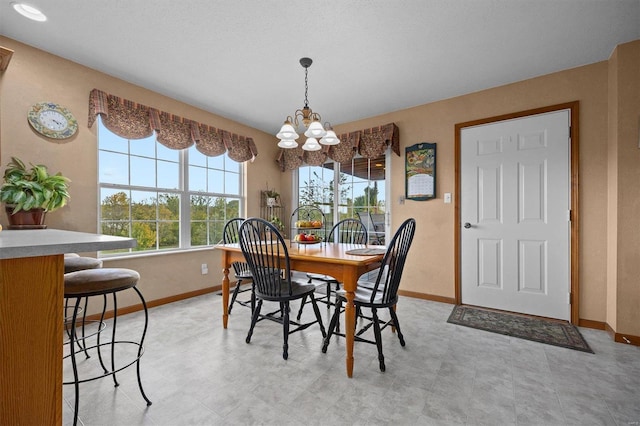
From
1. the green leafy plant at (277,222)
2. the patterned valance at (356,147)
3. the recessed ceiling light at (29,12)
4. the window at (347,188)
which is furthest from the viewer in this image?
the green leafy plant at (277,222)

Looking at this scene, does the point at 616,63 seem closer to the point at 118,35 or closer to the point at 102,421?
the point at 118,35

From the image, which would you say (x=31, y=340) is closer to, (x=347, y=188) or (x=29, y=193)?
(x=29, y=193)

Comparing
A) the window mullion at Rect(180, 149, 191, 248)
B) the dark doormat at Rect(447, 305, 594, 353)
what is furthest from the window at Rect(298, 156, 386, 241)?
the window mullion at Rect(180, 149, 191, 248)

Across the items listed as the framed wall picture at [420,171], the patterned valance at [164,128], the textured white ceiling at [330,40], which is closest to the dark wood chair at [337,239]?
the framed wall picture at [420,171]

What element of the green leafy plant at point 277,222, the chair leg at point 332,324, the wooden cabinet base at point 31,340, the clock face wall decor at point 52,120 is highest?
the clock face wall decor at point 52,120

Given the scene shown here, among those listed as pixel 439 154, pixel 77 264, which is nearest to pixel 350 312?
pixel 77 264

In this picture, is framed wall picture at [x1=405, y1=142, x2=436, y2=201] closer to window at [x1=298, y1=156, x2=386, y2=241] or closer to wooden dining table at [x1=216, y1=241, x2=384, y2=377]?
window at [x1=298, y1=156, x2=386, y2=241]

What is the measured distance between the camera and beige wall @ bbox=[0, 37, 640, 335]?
2301mm

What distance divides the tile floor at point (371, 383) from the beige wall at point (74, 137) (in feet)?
2.75

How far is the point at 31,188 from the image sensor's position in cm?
209

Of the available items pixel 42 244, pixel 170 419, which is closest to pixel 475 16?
pixel 42 244

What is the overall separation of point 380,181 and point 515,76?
184cm

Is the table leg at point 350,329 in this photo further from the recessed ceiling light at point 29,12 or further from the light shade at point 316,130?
the recessed ceiling light at point 29,12

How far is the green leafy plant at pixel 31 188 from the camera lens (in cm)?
205
